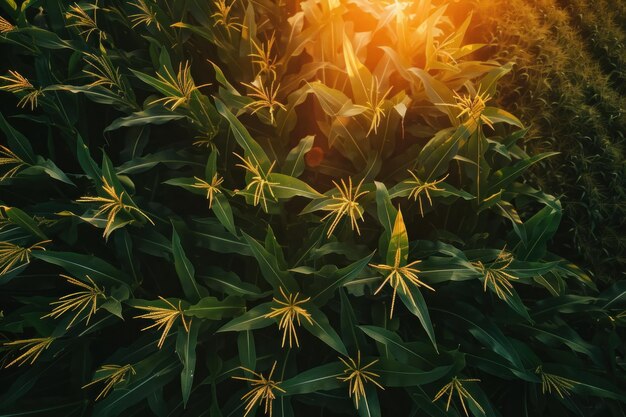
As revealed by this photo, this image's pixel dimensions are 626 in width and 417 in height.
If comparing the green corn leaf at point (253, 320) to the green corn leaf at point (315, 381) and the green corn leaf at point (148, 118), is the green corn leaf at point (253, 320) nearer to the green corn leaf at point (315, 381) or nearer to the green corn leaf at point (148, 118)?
the green corn leaf at point (315, 381)

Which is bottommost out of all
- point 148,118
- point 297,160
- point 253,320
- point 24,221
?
point 24,221

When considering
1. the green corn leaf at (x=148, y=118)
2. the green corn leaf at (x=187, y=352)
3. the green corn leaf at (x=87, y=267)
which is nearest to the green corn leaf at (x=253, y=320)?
the green corn leaf at (x=187, y=352)

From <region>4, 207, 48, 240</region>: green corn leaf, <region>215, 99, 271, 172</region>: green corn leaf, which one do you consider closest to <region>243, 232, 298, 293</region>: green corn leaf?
<region>215, 99, 271, 172</region>: green corn leaf

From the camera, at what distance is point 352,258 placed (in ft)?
4.47

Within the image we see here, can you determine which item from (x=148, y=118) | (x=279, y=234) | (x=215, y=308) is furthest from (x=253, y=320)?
(x=148, y=118)

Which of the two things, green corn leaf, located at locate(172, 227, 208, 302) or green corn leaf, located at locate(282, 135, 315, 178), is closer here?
green corn leaf, located at locate(172, 227, 208, 302)

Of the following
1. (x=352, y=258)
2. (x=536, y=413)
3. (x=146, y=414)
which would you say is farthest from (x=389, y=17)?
(x=146, y=414)

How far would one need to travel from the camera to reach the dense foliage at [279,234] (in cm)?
125

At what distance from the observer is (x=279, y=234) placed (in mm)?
1547

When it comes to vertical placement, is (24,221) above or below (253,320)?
below

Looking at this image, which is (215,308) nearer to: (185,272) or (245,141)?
(185,272)

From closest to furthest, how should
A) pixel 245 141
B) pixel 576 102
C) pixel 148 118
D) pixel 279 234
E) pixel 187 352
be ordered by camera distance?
pixel 187 352 < pixel 245 141 < pixel 148 118 < pixel 279 234 < pixel 576 102

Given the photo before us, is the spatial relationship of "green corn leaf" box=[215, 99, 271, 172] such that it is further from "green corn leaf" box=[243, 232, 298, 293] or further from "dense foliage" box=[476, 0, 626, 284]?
"dense foliage" box=[476, 0, 626, 284]

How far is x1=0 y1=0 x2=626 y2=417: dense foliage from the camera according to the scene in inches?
49.4
